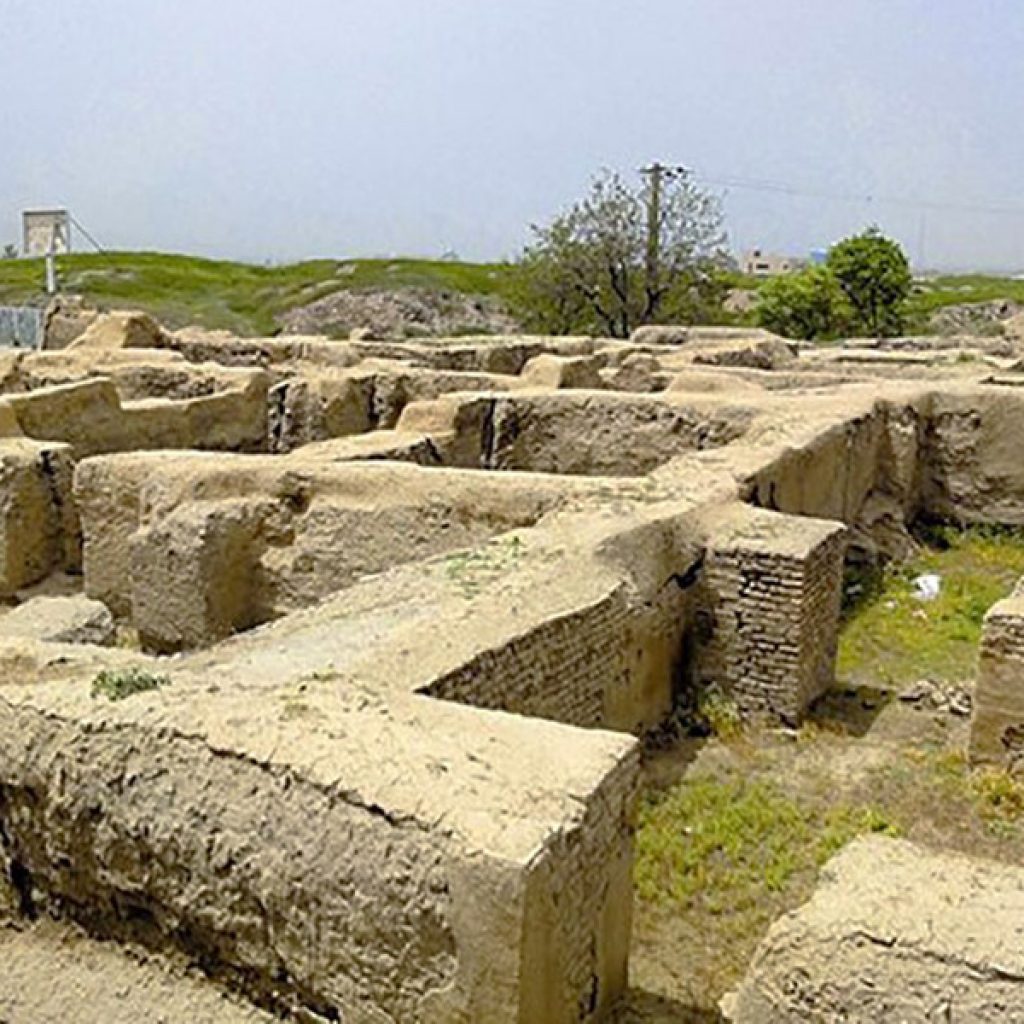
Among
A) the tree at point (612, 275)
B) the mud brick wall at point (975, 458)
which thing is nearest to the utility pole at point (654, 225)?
the tree at point (612, 275)

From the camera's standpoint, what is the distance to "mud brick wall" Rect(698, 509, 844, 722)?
739cm

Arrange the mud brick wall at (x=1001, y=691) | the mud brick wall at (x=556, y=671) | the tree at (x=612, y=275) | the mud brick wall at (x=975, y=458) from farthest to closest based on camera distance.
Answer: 1. the tree at (x=612, y=275)
2. the mud brick wall at (x=975, y=458)
3. the mud brick wall at (x=1001, y=691)
4. the mud brick wall at (x=556, y=671)

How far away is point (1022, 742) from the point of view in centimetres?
680

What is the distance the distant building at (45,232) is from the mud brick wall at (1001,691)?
34.2 metres

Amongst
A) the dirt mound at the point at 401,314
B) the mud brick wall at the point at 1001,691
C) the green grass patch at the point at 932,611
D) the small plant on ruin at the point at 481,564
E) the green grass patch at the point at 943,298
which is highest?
the green grass patch at the point at 943,298

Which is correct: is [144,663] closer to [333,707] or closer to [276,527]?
[333,707]

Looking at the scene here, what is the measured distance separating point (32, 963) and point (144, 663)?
117 centimetres

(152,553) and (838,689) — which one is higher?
(152,553)

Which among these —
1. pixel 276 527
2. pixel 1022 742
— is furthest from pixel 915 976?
pixel 276 527

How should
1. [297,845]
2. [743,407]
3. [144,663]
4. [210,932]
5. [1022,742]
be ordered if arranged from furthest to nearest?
1. [743,407]
2. [1022,742]
3. [144,663]
4. [210,932]
5. [297,845]

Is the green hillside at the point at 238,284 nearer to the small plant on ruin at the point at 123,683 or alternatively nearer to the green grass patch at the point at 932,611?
the green grass patch at the point at 932,611

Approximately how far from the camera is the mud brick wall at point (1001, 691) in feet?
22.2

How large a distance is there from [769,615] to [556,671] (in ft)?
6.55

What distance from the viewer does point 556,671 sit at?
5.95m
